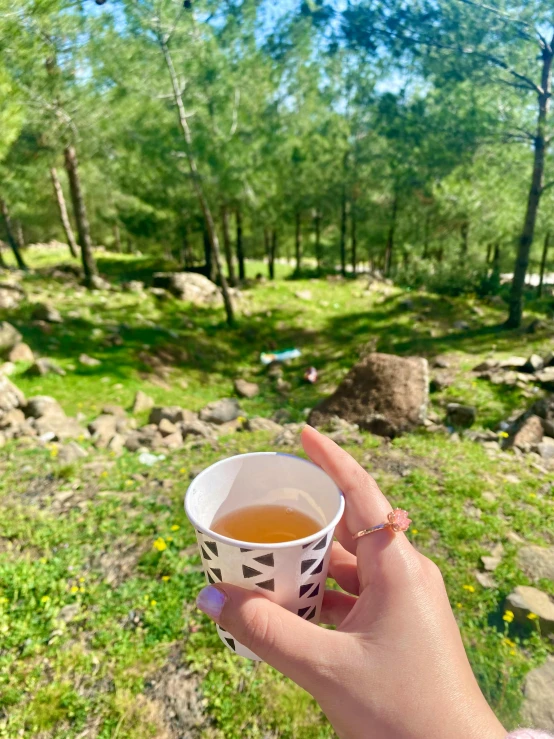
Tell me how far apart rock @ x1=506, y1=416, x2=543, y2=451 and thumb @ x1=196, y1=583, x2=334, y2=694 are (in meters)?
5.24

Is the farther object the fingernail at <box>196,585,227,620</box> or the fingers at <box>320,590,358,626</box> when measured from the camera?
the fingers at <box>320,590,358,626</box>

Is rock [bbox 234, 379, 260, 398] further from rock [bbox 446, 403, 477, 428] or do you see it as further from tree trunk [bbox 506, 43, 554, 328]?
tree trunk [bbox 506, 43, 554, 328]

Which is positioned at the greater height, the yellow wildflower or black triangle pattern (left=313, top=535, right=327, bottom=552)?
black triangle pattern (left=313, top=535, right=327, bottom=552)

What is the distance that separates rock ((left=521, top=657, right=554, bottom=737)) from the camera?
2.62 meters

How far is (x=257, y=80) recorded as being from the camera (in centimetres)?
1409

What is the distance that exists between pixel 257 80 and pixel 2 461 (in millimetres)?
13665

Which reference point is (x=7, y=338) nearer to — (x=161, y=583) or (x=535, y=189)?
(x=161, y=583)

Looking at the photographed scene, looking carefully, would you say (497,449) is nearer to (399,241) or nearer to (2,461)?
(2,461)

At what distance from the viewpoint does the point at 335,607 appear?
204 cm

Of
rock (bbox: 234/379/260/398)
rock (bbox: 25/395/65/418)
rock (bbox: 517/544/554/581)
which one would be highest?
rock (bbox: 517/544/554/581)

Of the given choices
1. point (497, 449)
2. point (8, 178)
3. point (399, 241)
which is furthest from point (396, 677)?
point (399, 241)

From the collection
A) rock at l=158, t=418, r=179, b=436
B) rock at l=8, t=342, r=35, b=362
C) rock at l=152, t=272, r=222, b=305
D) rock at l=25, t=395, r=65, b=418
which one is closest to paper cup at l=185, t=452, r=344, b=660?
rock at l=158, t=418, r=179, b=436

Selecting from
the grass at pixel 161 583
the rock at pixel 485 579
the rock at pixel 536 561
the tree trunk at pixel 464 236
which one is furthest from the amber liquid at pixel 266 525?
the tree trunk at pixel 464 236

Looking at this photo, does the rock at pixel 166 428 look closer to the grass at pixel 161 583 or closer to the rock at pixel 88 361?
the grass at pixel 161 583
